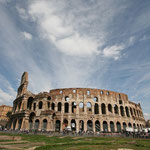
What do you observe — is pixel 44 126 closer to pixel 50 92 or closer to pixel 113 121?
pixel 50 92

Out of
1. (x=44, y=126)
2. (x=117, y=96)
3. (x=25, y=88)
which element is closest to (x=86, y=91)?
(x=117, y=96)

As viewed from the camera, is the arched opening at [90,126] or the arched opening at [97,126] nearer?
the arched opening at [90,126]

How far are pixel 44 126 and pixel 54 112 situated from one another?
3990 mm

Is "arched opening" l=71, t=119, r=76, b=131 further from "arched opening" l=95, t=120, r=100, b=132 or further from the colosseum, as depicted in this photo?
"arched opening" l=95, t=120, r=100, b=132

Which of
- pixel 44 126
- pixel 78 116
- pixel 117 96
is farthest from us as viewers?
pixel 117 96

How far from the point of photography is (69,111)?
32.6 metres

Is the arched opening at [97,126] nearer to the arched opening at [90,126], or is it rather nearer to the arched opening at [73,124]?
the arched opening at [90,126]

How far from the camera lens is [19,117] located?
31453 mm

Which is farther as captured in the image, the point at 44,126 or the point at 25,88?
the point at 25,88

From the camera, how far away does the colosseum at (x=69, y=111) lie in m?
30.8

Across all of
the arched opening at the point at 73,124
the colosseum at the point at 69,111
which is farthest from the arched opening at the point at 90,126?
the arched opening at the point at 73,124

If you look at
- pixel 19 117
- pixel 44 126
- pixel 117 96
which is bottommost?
pixel 44 126

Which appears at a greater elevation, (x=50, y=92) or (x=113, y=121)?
(x=50, y=92)

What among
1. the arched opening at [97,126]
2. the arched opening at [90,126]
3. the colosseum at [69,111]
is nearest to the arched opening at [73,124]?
the colosseum at [69,111]
